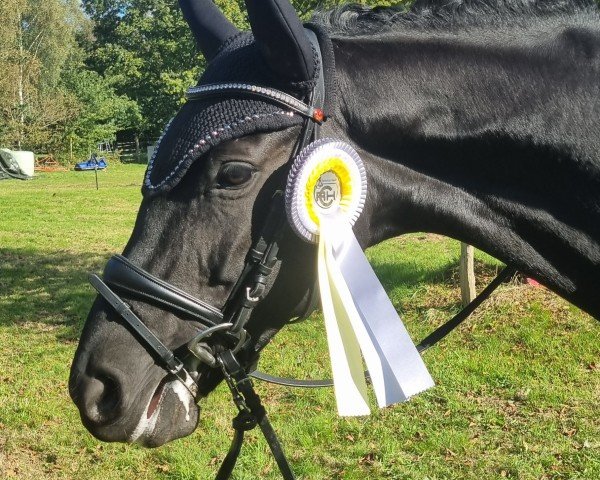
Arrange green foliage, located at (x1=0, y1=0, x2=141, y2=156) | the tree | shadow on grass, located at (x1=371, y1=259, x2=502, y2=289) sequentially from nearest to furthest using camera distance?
shadow on grass, located at (x1=371, y1=259, x2=502, y2=289)
the tree
green foliage, located at (x1=0, y1=0, x2=141, y2=156)

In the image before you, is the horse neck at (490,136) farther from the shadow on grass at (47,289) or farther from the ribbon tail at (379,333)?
the shadow on grass at (47,289)

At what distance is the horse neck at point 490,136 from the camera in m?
2.08

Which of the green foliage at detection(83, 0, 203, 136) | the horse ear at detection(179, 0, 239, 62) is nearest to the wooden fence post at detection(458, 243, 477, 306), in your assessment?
the horse ear at detection(179, 0, 239, 62)

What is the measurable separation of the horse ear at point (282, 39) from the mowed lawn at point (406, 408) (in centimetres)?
316

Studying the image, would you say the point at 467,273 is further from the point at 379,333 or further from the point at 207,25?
the point at 207,25

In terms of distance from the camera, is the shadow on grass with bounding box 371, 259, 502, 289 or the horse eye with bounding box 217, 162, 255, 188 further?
the shadow on grass with bounding box 371, 259, 502, 289

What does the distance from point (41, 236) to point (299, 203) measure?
13.3m

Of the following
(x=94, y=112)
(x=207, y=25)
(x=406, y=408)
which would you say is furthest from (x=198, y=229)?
(x=94, y=112)

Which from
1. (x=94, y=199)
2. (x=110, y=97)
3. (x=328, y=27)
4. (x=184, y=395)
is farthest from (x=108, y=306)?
(x=110, y=97)

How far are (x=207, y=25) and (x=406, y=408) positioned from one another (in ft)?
12.4

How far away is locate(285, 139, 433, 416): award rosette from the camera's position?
191 centimetres

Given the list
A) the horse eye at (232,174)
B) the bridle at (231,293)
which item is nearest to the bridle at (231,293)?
the bridle at (231,293)

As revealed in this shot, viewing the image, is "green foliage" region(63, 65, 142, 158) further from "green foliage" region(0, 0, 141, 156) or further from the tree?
the tree

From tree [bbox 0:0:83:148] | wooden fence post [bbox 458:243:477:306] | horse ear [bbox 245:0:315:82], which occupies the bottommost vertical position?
tree [bbox 0:0:83:148]
